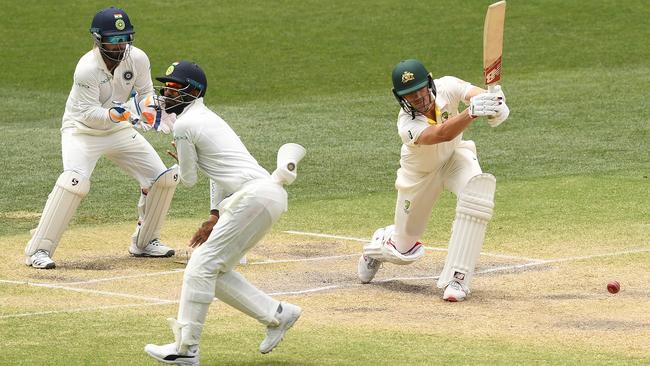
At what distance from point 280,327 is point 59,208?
12.9ft

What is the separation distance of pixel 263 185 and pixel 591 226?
5.22 m

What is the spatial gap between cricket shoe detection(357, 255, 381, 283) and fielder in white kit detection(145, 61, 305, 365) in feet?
7.30

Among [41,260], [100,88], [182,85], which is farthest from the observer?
[100,88]

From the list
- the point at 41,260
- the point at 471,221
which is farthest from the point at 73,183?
the point at 471,221

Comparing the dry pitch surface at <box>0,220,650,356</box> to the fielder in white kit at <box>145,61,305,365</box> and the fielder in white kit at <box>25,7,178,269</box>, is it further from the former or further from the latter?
the fielder in white kit at <box>145,61,305,365</box>

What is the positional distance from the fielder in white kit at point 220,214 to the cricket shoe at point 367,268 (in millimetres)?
2224

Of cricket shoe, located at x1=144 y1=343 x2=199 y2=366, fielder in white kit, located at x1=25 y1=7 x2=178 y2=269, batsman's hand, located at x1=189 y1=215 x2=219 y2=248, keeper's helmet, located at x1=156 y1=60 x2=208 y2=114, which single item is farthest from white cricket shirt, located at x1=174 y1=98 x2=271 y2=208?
fielder in white kit, located at x1=25 y1=7 x2=178 y2=269

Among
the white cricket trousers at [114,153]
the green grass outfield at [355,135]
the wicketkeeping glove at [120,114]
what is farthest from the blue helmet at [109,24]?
the green grass outfield at [355,135]

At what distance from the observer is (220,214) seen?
28.9 feet

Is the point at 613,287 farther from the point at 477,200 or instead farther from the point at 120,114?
the point at 120,114

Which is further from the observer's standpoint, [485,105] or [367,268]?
[367,268]

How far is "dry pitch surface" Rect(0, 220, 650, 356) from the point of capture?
9.39 metres

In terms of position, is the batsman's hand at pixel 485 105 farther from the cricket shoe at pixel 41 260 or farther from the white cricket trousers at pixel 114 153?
the cricket shoe at pixel 41 260

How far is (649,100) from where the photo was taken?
1977 cm
